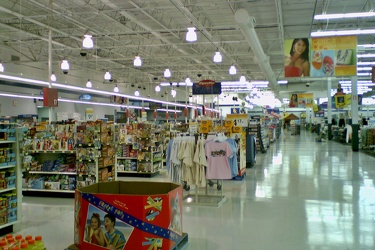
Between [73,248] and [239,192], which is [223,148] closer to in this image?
[239,192]

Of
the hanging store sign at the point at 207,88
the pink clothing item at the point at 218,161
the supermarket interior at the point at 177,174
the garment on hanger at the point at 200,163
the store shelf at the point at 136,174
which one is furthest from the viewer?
the hanging store sign at the point at 207,88

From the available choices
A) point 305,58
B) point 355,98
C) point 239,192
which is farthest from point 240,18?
point 355,98

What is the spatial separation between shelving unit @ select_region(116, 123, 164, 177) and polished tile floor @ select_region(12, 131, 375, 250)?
8.97 ft

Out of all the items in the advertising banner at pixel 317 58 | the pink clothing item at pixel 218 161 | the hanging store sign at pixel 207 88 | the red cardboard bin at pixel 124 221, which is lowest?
the red cardboard bin at pixel 124 221

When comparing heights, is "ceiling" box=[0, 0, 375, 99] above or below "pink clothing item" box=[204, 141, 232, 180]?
above

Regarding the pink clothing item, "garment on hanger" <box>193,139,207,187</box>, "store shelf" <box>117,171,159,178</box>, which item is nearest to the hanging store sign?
"store shelf" <box>117,171,159,178</box>

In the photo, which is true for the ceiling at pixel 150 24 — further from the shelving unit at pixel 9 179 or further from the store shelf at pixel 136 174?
the shelving unit at pixel 9 179

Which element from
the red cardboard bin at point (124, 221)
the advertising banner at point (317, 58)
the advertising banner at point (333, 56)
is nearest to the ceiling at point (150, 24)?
the advertising banner at point (317, 58)

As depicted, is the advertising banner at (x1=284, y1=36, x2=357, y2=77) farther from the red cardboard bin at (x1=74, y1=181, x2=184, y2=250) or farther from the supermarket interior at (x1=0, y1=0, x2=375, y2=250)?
the red cardboard bin at (x1=74, y1=181, x2=184, y2=250)

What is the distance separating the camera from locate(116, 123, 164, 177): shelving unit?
38.8 ft

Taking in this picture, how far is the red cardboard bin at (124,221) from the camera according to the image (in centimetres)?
423

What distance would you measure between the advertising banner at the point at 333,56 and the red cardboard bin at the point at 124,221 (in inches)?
377

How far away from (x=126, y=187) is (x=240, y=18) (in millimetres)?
7751

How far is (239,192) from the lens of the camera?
30.0ft
